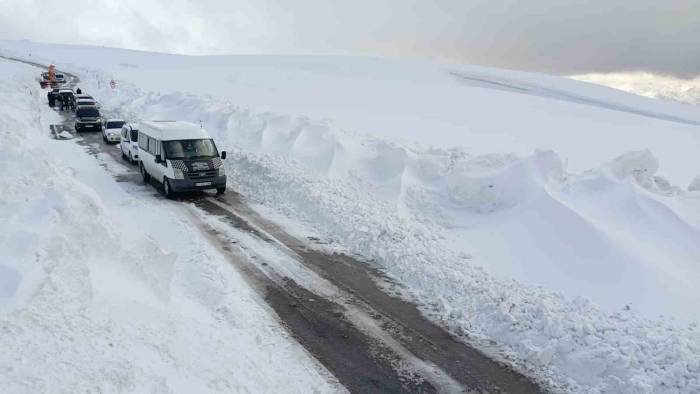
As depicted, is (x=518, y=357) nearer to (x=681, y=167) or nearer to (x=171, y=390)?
(x=171, y=390)

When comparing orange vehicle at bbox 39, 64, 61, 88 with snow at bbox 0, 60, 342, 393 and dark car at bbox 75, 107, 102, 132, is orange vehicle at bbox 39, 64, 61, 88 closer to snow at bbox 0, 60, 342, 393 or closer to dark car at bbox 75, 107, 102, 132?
dark car at bbox 75, 107, 102, 132

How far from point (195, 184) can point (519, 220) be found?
10040 millimetres

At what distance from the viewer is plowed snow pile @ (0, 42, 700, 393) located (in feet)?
27.8

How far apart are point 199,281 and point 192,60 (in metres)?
77.7

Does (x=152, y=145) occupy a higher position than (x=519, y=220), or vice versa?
(x=152, y=145)

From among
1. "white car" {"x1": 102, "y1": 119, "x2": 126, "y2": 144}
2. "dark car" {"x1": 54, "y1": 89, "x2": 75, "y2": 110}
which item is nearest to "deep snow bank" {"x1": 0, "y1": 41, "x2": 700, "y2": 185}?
"dark car" {"x1": 54, "y1": 89, "x2": 75, "y2": 110}

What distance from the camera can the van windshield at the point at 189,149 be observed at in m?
17.5

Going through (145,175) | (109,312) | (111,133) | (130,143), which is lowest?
(145,175)

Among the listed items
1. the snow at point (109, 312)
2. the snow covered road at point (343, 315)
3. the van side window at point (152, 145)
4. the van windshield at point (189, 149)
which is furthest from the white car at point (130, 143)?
the snow at point (109, 312)

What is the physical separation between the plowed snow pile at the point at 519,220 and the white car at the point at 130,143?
12.7 ft

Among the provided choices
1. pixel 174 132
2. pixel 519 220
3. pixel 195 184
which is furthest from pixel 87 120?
pixel 519 220

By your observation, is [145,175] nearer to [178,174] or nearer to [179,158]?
[179,158]

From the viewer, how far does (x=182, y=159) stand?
17.4m

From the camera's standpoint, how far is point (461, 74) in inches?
2744
